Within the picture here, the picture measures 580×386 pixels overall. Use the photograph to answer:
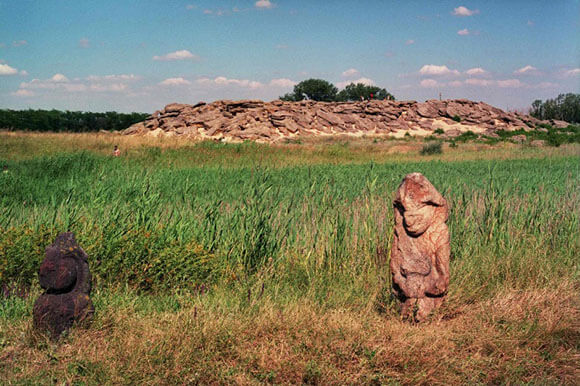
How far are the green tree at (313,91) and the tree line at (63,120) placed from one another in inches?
999

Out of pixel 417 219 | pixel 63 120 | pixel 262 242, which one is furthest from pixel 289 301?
pixel 63 120

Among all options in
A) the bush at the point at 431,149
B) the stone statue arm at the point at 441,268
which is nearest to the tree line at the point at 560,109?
the bush at the point at 431,149

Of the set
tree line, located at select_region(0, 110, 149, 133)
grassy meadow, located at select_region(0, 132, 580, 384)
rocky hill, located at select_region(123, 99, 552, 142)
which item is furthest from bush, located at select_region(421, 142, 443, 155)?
tree line, located at select_region(0, 110, 149, 133)

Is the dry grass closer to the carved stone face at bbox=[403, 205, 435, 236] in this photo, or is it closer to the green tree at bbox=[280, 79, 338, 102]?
the carved stone face at bbox=[403, 205, 435, 236]

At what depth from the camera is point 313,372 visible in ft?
11.3

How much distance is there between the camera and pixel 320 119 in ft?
130

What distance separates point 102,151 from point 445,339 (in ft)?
63.2

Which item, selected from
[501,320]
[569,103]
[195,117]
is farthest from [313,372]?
[569,103]

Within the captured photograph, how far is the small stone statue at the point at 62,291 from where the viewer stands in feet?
12.4

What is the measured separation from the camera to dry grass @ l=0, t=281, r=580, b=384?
11.3ft

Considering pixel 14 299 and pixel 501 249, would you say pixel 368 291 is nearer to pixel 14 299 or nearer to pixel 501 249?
pixel 501 249

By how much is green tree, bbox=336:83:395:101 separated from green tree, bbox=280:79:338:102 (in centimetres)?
226

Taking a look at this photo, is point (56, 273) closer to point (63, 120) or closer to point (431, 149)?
point (431, 149)

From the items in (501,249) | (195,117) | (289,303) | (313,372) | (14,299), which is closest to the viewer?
(313,372)
